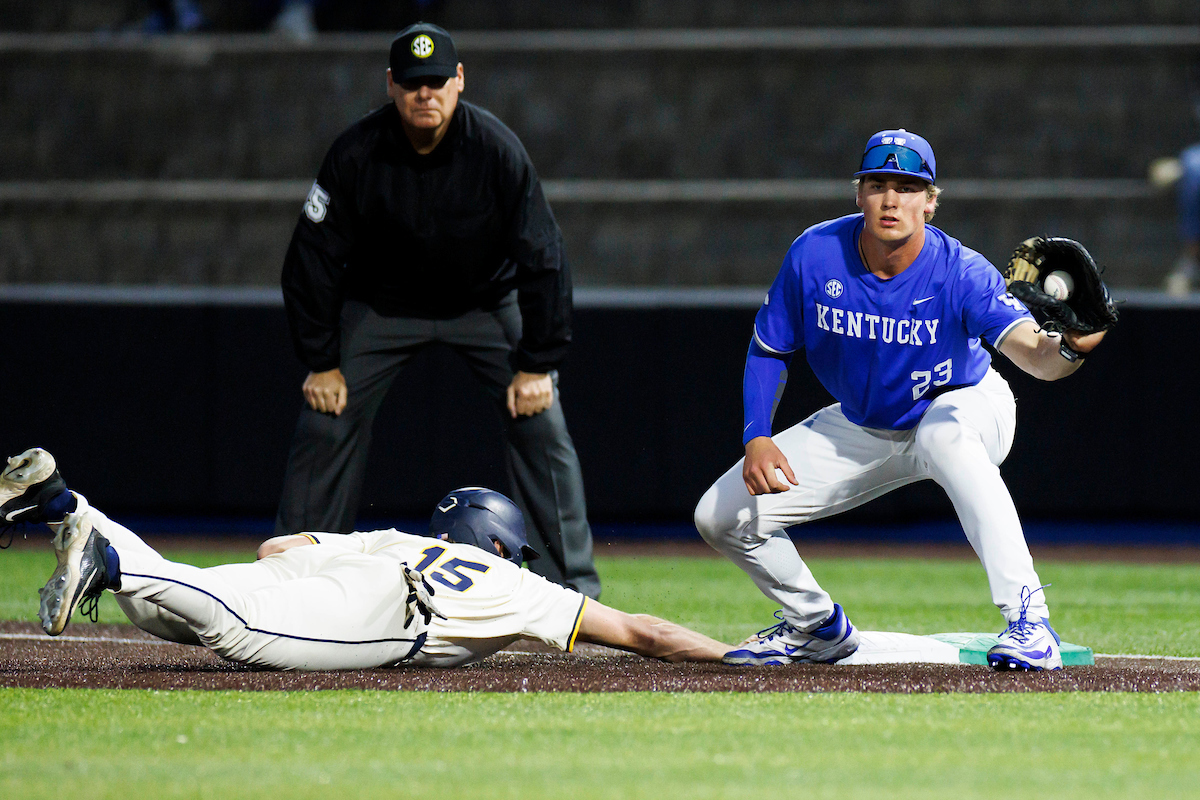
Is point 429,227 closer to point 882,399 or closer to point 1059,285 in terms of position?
point 882,399

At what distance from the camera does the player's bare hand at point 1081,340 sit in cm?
454

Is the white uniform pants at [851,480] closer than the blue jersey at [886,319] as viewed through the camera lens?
Yes

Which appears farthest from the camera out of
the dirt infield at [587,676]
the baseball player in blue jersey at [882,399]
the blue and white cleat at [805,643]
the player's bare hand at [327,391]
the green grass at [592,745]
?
the player's bare hand at [327,391]

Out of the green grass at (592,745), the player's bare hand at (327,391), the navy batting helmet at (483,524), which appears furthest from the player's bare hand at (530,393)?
the green grass at (592,745)

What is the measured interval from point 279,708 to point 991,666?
87.2 inches

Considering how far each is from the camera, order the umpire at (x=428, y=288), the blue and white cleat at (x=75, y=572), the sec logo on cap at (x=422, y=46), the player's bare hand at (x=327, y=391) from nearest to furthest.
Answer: the blue and white cleat at (x=75, y=572) → the sec logo on cap at (x=422, y=46) → the umpire at (x=428, y=288) → the player's bare hand at (x=327, y=391)

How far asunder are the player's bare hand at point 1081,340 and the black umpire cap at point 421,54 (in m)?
2.50

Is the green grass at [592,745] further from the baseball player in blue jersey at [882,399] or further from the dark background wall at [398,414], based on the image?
the dark background wall at [398,414]

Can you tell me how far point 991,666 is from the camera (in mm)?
4809

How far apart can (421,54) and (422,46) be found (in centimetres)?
3

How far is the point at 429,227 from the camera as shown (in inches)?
238

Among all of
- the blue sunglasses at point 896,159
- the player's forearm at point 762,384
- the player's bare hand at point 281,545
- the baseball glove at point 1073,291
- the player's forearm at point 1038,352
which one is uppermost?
the blue sunglasses at point 896,159

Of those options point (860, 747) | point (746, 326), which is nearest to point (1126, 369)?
point (746, 326)

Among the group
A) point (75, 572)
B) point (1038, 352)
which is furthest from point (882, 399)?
point (75, 572)
